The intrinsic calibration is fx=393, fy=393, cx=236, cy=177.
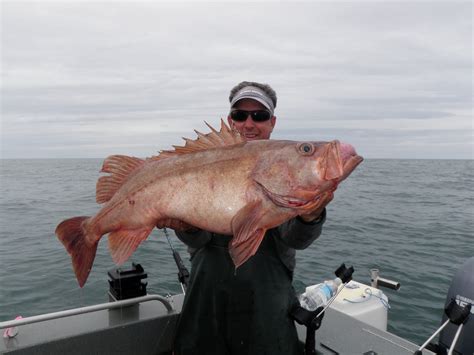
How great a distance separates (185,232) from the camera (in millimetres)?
3373

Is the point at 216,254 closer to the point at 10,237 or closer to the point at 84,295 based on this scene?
the point at 84,295

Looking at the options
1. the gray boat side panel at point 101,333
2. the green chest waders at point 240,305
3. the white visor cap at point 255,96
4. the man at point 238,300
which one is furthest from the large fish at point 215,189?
the gray boat side panel at point 101,333

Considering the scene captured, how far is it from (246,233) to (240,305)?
3.50ft

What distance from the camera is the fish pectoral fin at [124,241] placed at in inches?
121

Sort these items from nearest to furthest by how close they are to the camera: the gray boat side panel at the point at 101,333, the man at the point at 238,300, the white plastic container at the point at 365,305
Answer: the man at the point at 238,300, the gray boat side panel at the point at 101,333, the white plastic container at the point at 365,305

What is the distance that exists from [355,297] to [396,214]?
54.3 ft

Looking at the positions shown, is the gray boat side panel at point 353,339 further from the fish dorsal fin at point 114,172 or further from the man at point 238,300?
the fish dorsal fin at point 114,172

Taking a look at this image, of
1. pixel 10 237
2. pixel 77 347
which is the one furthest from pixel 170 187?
pixel 10 237

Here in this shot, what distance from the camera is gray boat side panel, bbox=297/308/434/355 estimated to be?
12.5 feet

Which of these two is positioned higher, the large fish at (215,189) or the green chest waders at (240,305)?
the large fish at (215,189)

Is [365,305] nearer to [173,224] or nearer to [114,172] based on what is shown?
[173,224]

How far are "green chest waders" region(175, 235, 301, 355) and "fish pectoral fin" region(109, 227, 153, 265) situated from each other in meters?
0.72

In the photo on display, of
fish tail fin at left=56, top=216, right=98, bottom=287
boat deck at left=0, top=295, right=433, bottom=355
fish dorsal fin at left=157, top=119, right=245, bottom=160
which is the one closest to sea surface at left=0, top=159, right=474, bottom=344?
boat deck at left=0, top=295, right=433, bottom=355

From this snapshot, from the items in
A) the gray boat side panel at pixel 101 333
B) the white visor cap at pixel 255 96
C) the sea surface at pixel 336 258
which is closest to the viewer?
the gray boat side panel at pixel 101 333
